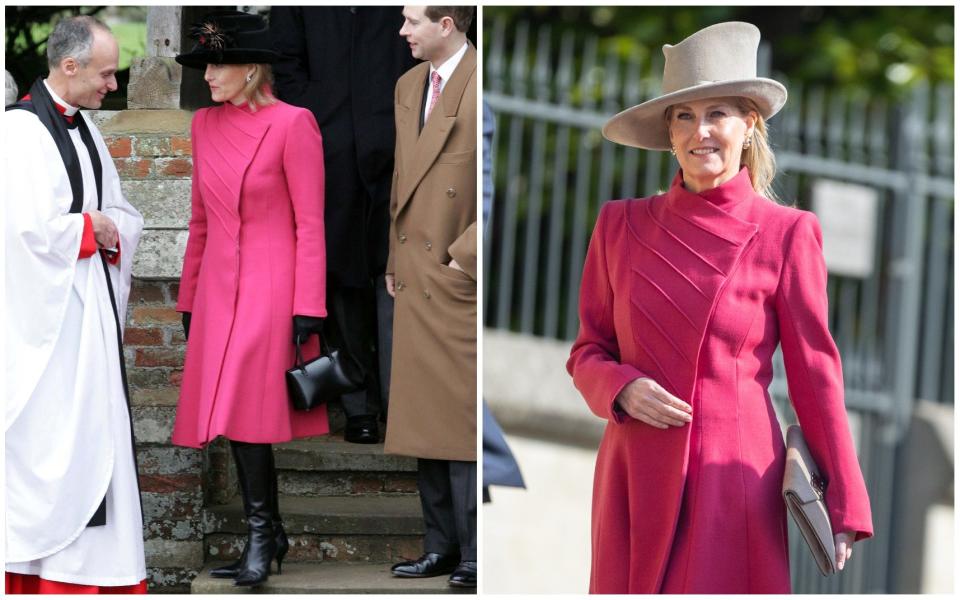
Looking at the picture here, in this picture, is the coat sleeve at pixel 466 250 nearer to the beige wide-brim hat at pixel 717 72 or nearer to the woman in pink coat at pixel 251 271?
the woman in pink coat at pixel 251 271

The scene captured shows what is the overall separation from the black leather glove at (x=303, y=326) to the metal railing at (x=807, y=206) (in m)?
3.14

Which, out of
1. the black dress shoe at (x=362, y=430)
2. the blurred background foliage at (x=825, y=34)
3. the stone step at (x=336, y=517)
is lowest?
the stone step at (x=336, y=517)

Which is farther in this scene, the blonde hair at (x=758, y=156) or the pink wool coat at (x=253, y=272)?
the pink wool coat at (x=253, y=272)

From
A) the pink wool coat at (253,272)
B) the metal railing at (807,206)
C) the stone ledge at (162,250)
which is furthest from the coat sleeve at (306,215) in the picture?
the metal railing at (807,206)

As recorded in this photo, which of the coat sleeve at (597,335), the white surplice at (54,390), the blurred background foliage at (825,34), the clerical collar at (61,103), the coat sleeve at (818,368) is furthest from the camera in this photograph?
the blurred background foliage at (825,34)

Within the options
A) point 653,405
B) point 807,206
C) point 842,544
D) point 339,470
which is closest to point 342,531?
point 339,470

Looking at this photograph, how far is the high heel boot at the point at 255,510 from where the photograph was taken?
524 cm

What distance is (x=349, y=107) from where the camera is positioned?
6004mm

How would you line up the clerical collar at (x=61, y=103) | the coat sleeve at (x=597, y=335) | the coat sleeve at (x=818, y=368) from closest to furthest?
the coat sleeve at (x=818, y=368) < the coat sleeve at (x=597, y=335) < the clerical collar at (x=61, y=103)

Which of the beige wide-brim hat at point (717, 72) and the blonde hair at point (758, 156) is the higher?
the beige wide-brim hat at point (717, 72)

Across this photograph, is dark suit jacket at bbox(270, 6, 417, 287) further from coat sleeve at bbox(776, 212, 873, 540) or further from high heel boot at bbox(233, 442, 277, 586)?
coat sleeve at bbox(776, 212, 873, 540)

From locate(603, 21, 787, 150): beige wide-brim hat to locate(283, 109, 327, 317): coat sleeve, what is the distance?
1.48 meters

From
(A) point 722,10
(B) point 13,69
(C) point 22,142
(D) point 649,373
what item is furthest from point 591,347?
(A) point 722,10

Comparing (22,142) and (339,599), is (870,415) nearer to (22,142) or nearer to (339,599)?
(339,599)
